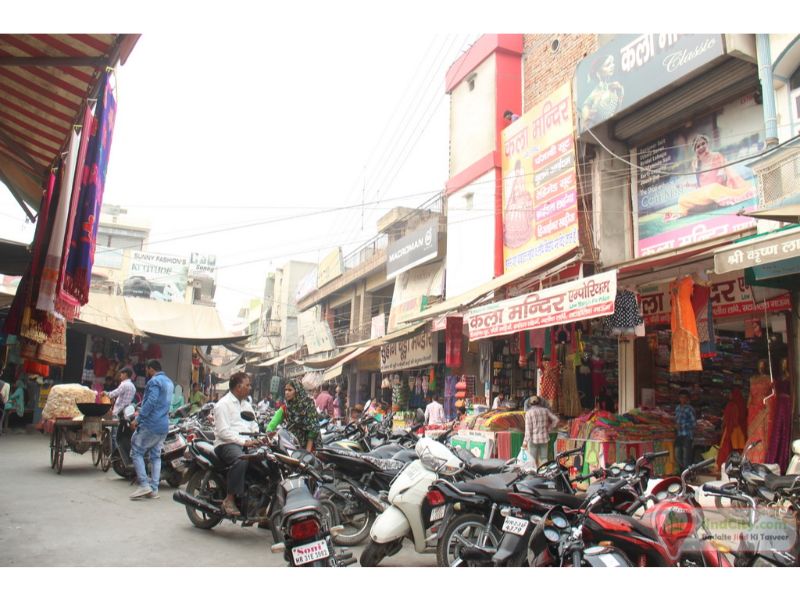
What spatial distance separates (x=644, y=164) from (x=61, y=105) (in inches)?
355

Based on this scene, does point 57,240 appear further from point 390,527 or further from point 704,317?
point 704,317

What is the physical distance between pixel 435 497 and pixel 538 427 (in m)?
5.58

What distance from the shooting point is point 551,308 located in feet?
28.1

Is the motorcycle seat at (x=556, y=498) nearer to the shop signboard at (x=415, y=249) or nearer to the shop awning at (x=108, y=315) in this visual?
the shop signboard at (x=415, y=249)

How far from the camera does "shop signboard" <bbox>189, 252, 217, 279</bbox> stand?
128 ft

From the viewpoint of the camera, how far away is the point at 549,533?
13.4ft

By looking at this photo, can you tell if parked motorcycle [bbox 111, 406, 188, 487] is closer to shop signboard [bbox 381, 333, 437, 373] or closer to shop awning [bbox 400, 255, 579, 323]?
shop awning [bbox 400, 255, 579, 323]

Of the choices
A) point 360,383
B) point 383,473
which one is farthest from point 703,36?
point 360,383

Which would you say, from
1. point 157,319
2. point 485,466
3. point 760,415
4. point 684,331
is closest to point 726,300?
point 684,331

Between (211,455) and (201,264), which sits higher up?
(201,264)

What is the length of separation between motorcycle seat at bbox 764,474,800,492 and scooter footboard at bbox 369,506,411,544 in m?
2.96

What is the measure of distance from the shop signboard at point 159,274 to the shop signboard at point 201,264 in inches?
71.1

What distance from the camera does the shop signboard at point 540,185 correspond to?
11086 millimetres

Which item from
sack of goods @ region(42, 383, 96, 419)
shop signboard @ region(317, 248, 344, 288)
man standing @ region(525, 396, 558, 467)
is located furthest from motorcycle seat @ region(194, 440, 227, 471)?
shop signboard @ region(317, 248, 344, 288)
